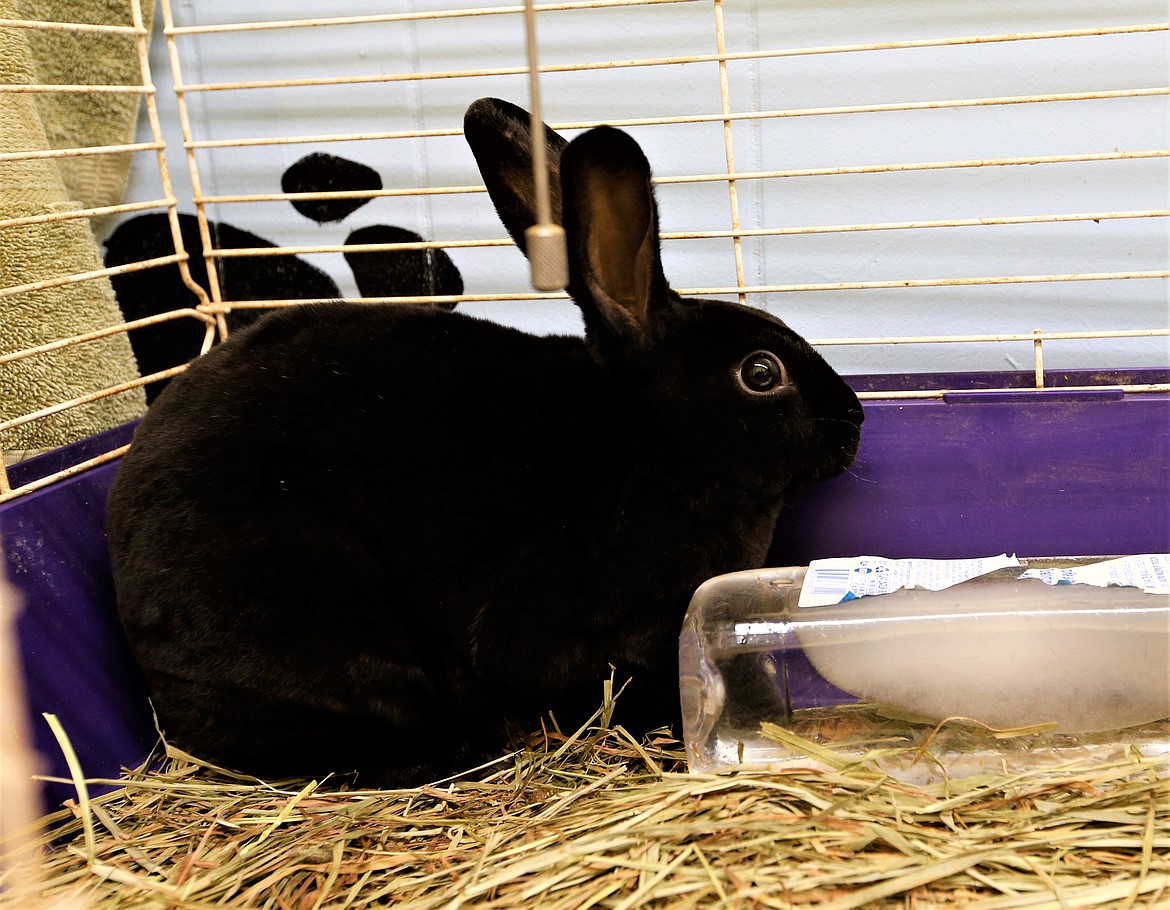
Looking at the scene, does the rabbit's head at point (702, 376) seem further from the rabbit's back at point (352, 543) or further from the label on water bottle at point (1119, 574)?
the label on water bottle at point (1119, 574)

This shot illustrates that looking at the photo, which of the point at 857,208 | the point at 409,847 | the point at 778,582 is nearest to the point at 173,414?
the point at 409,847

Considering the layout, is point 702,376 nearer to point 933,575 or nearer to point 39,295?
point 933,575

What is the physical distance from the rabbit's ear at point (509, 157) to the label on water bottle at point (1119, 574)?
742 mm

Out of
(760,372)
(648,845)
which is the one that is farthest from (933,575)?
(648,845)

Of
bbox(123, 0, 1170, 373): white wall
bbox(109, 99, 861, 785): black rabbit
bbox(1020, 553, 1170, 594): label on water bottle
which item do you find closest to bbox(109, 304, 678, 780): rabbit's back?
bbox(109, 99, 861, 785): black rabbit

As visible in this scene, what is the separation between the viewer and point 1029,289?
1862 mm

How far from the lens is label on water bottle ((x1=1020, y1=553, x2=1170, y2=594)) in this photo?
48.2 inches

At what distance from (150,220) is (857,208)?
4.43 ft

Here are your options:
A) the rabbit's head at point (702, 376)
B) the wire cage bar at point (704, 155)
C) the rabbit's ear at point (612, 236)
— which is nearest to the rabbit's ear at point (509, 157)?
the rabbit's head at point (702, 376)

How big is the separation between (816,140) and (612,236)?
78 centimetres

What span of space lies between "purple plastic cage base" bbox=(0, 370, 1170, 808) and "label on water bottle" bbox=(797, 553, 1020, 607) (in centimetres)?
25

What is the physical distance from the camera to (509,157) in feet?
4.60

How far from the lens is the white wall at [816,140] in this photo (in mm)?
1792

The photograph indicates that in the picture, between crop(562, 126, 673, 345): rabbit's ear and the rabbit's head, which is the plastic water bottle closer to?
the rabbit's head
